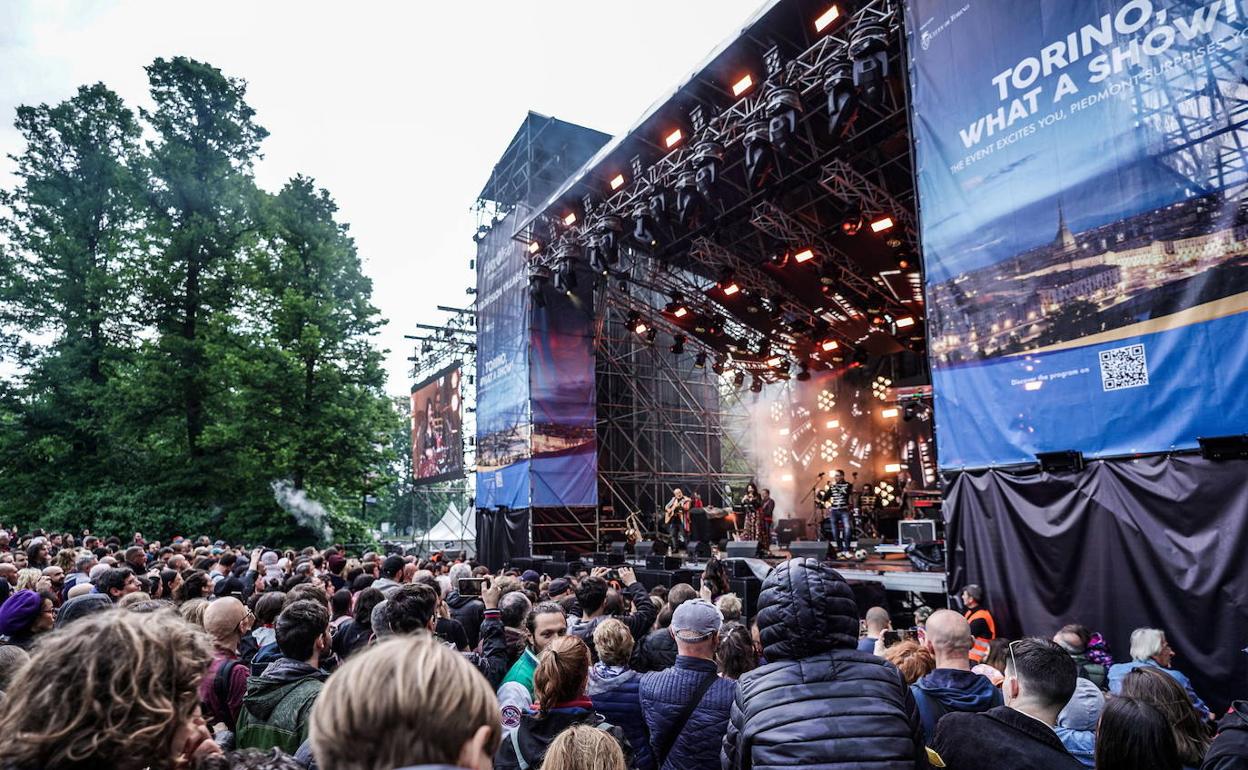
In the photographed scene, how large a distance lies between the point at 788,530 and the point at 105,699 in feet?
61.0

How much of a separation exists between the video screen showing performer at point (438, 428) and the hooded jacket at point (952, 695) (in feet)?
69.9

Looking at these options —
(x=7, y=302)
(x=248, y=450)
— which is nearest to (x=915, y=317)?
(x=248, y=450)

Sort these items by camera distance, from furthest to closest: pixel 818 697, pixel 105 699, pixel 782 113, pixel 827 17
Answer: pixel 782 113 < pixel 827 17 < pixel 818 697 < pixel 105 699

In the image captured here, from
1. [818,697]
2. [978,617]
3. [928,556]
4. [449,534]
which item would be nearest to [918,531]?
[928,556]

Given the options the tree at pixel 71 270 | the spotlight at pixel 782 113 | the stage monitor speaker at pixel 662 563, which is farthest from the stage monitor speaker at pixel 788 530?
the tree at pixel 71 270

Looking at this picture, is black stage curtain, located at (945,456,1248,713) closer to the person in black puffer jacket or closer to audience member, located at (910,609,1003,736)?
audience member, located at (910,609,1003,736)

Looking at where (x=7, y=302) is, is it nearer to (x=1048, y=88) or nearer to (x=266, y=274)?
(x=266, y=274)

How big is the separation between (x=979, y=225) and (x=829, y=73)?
3903 millimetres

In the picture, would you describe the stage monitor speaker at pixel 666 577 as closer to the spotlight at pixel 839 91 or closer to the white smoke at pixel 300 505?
the spotlight at pixel 839 91

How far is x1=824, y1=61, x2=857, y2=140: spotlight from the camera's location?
9578 mm

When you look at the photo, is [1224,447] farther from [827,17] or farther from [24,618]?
[24,618]

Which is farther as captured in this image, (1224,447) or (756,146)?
(756,146)

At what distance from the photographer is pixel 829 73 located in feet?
32.3

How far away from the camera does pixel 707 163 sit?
39.8 ft
